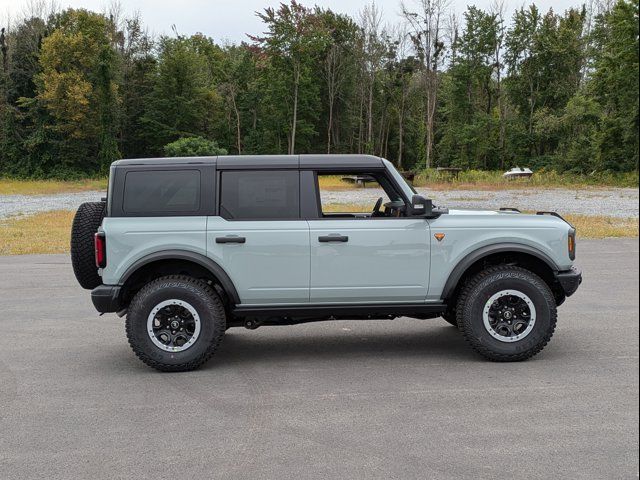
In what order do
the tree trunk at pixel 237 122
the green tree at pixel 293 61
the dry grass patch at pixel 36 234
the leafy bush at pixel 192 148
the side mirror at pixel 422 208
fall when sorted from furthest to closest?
the tree trunk at pixel 237 122, the leafy bush at pixel 192 148, the green tree at pixel 293 61, the dry grass patch at pixel 36 234, the side mirror at pixel 422 208

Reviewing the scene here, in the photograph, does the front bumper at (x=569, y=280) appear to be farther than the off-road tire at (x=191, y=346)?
Yes

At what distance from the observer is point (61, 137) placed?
193ft

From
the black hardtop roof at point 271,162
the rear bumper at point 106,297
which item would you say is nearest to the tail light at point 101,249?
the rear bumper at point 106,297

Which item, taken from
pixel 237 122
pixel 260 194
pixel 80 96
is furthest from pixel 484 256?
pixel 237 122

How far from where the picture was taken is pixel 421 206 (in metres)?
5.76

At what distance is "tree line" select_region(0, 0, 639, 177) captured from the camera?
186 ft

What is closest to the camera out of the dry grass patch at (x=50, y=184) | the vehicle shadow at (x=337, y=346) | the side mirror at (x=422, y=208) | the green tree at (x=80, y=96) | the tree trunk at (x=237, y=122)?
the side mirror at (x=422, y=208)

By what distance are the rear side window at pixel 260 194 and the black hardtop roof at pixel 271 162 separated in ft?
0.24

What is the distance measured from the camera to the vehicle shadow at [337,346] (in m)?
6.14

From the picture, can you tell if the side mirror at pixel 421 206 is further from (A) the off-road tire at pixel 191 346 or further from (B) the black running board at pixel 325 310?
(A) the off-road tire at pixel 191 346

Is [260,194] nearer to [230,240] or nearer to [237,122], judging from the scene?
[230,240]

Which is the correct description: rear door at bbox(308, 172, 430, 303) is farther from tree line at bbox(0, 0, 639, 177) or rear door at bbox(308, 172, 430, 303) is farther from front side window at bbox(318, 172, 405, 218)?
tree line at bbox(0, 0, 639, 177)

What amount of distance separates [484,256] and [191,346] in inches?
108

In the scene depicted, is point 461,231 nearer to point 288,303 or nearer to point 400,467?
point 288,303
